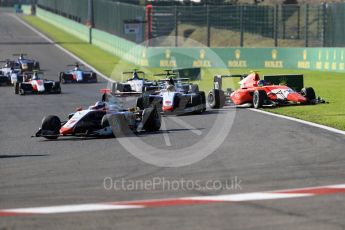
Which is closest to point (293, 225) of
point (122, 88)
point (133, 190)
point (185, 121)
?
point (133, 190)

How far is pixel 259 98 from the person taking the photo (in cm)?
2670

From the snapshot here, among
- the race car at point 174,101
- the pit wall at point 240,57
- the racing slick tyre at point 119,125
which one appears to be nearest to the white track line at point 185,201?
the racing slick tyre at point 119,125

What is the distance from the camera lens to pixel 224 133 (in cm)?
2108

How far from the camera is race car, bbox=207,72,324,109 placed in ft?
88.2

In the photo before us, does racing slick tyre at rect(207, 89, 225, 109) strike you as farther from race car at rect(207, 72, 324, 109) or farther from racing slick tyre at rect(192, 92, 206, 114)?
racing slick tyre at rect(192, 92, 206, 114)

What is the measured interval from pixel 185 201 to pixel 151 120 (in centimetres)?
948

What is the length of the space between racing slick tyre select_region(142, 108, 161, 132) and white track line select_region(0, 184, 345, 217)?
29.1 ft

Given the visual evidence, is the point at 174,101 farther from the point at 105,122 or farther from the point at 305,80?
the point at 305,80

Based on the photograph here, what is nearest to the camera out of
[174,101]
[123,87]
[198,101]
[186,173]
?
[186,173]

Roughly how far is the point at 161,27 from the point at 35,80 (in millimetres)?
26977

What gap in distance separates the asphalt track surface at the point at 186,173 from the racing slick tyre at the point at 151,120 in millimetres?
497

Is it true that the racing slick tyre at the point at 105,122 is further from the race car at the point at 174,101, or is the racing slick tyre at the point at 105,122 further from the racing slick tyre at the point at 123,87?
the racing slick tyre at the point at 123,87

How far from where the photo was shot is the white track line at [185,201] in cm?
1122

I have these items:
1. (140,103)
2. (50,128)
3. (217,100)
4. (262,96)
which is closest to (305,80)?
(217,100)
